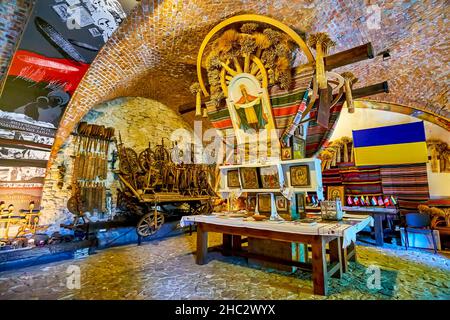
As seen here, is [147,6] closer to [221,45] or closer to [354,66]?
[221,45]

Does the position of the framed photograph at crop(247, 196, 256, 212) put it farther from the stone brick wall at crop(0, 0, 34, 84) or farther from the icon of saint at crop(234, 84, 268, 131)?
the stone brick wall at crop(0, 0, 34, 84)

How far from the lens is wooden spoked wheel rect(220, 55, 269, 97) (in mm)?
4061

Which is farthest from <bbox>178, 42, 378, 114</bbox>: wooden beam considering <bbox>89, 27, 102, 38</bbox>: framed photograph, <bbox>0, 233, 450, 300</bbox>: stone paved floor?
<bbox>89, 27, 102, 38</bbox>: framed photograph

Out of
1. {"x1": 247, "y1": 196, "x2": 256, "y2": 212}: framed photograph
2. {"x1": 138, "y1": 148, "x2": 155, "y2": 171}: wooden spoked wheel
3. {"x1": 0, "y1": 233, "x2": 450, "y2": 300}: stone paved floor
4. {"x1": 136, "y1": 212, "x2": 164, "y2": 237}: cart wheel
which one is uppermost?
{"x1": 138, "y1": 148, "x2": 155, "y2": 171}: wooden spoked wheel

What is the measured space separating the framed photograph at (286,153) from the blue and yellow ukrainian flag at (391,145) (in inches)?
173

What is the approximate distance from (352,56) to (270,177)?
2.42 metres

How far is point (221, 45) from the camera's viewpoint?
4641 millimetres

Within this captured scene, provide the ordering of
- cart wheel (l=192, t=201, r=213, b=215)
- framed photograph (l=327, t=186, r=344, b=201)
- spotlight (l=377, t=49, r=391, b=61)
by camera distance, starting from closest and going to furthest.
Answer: spotlight (l=377, t=49, r=391, b=61), framed photograph (l=327, t=186, r=344, b=201), cart wheel (l=192, t=201, r=213, b=215)

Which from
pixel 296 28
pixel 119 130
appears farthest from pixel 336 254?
pixel 119 130

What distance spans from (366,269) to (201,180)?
589cm

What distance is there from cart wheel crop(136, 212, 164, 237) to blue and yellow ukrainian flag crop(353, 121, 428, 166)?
6225 mm

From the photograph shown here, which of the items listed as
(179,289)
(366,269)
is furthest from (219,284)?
(366,269)

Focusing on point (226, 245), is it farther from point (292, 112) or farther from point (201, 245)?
point (292, 112)

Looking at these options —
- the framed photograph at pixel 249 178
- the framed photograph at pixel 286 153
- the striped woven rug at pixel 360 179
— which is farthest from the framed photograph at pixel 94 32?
the striped woven rug at pixel 360 179
